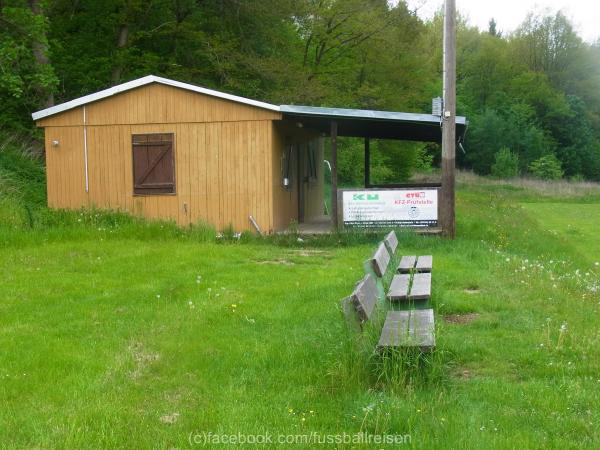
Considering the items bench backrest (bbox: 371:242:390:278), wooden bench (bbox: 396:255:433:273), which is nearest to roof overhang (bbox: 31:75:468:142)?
wooden bench (bbox: 396:255:433:273)

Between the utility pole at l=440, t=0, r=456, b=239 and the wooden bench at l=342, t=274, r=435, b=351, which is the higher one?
the utility pole at l=440, t=0, r=456, b=239

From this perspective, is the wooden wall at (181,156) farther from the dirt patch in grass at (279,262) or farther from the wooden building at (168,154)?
the dirt patch in grass at (279,262)

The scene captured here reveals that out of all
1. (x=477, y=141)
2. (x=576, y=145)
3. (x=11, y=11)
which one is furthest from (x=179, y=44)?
(x=576, y=145)

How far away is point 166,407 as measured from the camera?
14.6 ft

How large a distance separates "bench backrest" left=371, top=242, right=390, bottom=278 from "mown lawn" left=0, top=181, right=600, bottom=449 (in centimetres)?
54

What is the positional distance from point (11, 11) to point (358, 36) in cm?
1884

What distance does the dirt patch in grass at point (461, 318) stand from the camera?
263 inches

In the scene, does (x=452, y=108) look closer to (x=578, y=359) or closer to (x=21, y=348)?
(x=578, y=359)

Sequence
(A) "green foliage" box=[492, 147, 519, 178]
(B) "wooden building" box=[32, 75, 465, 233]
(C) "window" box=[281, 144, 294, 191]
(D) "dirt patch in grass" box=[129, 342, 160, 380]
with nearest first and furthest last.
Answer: (D) "dirt patch in grass" box=[129, 342, 160, 380] → (B) "wooden building" box=[32, 75, 465, 233] → (C) "window" box=[281, 144, 294, 191] → (A) "green foliage" box=[492, 147, 519, 178]

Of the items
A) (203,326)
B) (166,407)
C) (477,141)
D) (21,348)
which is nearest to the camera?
(166,407)

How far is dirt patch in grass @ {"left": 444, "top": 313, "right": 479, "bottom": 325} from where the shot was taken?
6689 millimetres

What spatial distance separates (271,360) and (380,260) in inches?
87.0

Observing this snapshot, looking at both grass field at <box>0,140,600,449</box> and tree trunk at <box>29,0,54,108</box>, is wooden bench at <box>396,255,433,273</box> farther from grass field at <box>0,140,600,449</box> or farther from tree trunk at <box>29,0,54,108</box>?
tree trunk at <box>29,0,54,108</box>

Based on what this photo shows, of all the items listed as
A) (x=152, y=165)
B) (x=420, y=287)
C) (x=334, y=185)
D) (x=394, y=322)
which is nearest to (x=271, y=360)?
(x=394, y=322)
